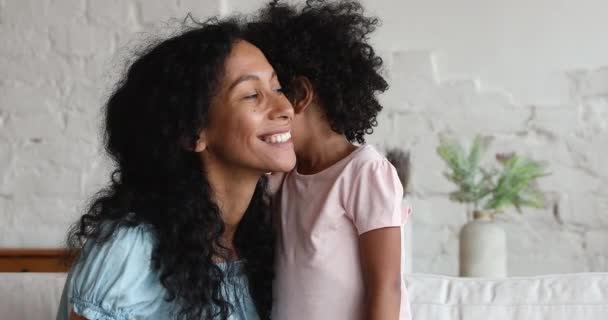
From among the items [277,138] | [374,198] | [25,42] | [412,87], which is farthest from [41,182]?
[374,198]

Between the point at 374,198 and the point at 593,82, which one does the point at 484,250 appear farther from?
the point at 374,198

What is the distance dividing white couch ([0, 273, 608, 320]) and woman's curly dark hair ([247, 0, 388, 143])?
0.35 meters

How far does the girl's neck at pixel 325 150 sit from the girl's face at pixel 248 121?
74mm

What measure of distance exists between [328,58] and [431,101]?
3.65 ft

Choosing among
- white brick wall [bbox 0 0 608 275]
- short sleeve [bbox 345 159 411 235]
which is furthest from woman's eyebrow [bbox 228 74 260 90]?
white brick wall [bbox 0 0 608 275]

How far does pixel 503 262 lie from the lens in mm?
2209

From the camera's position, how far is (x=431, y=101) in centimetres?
258

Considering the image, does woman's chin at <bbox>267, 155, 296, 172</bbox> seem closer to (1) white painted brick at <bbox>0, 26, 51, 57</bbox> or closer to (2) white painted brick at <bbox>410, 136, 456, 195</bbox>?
(2) white painted brick at <bbox>410, 136, 456, 195</bbox>

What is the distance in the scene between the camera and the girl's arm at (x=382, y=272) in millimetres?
1355

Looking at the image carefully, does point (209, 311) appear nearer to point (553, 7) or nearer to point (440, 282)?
point (440, 282)

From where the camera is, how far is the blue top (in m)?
1.34

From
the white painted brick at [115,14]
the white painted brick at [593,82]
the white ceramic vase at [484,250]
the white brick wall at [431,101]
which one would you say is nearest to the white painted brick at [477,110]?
the white brick wall at [431,101]

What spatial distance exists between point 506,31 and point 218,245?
1420 mm

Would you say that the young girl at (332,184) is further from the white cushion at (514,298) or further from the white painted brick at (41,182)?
the white painted brick at (41,182)
